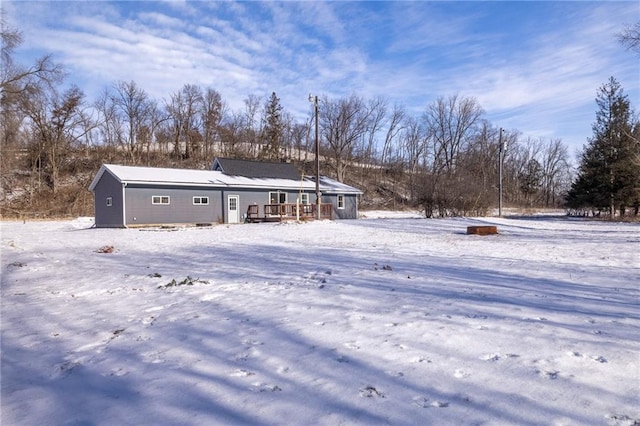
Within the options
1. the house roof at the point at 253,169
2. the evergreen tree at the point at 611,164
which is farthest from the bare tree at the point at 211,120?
the evergreen tree at the point at 611,164

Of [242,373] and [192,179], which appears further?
[192,179]

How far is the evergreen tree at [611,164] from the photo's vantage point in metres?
28.5

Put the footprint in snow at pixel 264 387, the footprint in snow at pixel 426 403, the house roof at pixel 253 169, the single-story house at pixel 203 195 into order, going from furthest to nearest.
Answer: the house roof at pixel 253 169 < the single-story house at pixel 203 195 < the footprint in snow at pixel 264 387 < the footprint in snow at pixel 426 403

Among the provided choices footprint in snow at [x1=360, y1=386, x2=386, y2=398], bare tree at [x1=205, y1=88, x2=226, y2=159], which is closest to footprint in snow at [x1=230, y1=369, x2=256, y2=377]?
footprint in snow at [x1=360, y1=386, x2=386, y2=398]

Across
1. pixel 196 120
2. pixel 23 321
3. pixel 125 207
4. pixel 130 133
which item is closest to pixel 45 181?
pixel 130 133

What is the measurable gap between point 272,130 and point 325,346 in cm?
5131

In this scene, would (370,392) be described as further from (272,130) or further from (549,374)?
(272,130)

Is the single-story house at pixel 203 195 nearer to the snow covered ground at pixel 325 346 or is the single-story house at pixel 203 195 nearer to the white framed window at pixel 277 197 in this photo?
the white framed window at pixel 277 197

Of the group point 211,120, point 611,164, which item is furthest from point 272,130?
point 611,164

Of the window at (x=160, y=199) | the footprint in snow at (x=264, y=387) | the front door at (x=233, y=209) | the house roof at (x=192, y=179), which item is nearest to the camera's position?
the footprint in snow at (x=264, y=387)

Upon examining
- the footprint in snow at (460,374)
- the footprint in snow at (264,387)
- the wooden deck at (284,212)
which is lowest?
the footprint in snow at (264,387)

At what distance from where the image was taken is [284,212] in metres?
25.6

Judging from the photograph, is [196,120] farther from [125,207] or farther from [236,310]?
[236,310]

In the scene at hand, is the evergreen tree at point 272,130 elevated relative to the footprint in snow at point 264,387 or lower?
elevated
